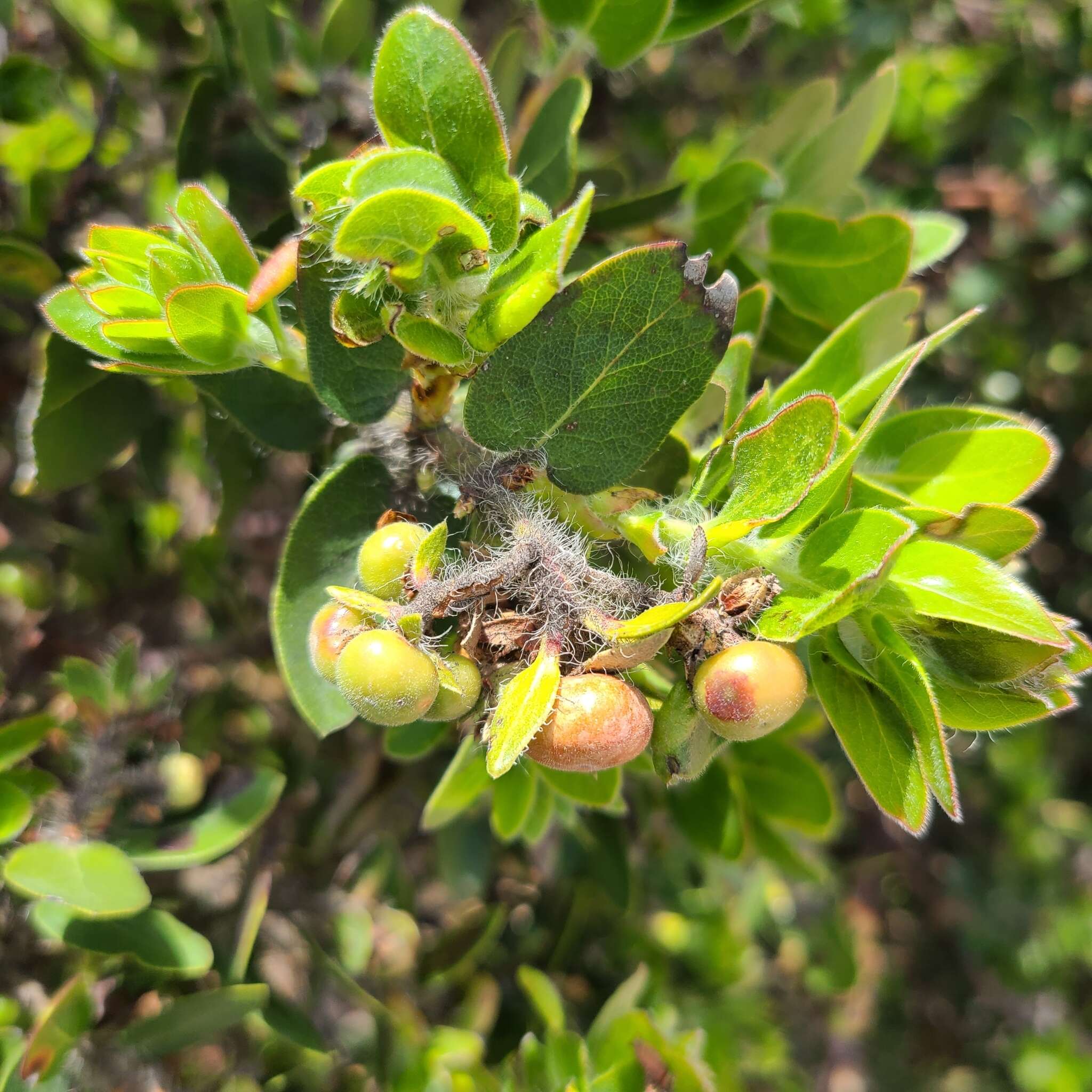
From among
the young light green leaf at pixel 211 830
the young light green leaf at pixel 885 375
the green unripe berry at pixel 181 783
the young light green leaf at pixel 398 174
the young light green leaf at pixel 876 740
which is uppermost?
the young light green leaf at pixel 398 174

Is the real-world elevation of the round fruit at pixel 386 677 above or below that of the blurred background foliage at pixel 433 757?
above

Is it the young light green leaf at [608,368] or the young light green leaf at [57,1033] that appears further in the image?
the young light green leaf at [57,1033]

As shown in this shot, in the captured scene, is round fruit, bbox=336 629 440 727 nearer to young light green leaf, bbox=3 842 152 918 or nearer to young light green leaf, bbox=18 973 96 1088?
young light green leaf, bbox=3 842 152 918

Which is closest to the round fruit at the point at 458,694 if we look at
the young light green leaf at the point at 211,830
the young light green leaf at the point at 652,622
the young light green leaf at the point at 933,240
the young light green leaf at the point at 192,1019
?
the young light green leaf at the point at 652,622

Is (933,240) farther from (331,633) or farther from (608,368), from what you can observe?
(331,633)

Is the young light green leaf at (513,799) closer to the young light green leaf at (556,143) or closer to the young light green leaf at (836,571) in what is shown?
the young light green leaf at (836,571)

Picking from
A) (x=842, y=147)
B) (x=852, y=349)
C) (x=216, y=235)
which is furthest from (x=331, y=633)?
(x=842, y=147)
